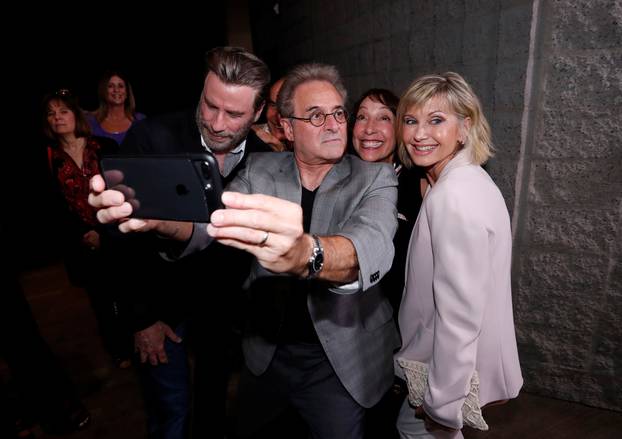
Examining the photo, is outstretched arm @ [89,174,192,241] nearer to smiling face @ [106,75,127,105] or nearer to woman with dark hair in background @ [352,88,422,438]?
woman with dark hair in background @ [352,88,422,438]

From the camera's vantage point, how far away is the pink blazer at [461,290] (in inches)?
49.6

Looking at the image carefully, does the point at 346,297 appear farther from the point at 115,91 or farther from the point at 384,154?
the point at 115,91

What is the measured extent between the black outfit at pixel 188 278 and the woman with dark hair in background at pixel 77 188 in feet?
2.71

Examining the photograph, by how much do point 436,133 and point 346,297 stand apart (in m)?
0.78

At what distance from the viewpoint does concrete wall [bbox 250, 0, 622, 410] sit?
1.89 meters

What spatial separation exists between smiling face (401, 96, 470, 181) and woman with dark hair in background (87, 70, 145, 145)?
9.44 feet

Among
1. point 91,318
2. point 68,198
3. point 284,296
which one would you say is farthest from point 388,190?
point 91,318

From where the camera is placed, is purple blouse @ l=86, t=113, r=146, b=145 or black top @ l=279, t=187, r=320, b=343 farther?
purple blouse @ l=86, t=113, r=146, b=145

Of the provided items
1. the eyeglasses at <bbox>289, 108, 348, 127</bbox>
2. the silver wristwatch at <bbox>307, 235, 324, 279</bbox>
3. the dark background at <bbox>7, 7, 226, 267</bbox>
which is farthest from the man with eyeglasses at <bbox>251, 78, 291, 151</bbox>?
the dark background at <bbox>7, 7, 226, 267</bbox>

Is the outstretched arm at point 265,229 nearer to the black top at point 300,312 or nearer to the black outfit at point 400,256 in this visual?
the black top at point 300,312

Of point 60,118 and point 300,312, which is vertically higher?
point 60,118

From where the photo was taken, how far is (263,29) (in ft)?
20.4

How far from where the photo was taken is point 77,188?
2756 mm

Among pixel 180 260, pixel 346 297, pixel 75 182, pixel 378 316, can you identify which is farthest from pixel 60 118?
Answer: pixel 378 316
